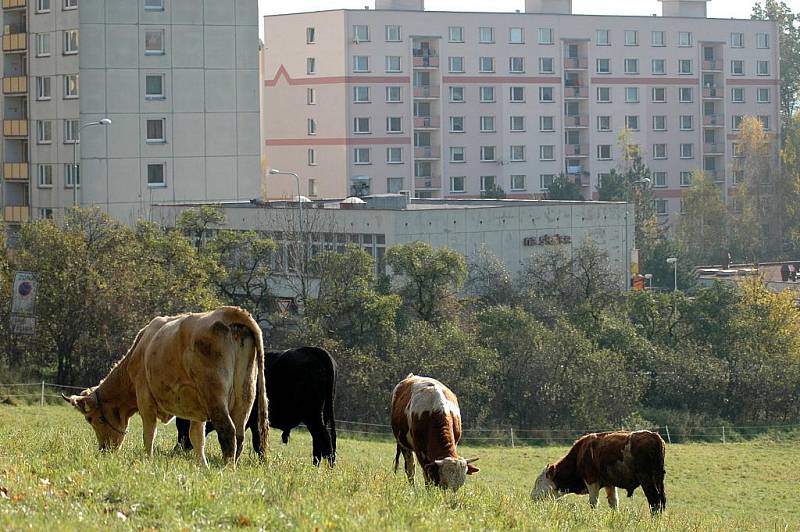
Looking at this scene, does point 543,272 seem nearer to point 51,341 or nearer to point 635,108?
point 51,341

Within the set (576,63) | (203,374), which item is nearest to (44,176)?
(576,63)

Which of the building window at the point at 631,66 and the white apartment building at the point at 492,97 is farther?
the building window at the point at 631,66

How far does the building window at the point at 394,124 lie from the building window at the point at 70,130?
34.8 metres

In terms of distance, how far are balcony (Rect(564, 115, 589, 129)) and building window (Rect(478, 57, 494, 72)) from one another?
23.5 feet

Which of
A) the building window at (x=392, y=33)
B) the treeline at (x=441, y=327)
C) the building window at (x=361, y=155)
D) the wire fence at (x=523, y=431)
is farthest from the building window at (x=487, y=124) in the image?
the wire fence at (x=523, y=431)

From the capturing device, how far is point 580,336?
51906 mm

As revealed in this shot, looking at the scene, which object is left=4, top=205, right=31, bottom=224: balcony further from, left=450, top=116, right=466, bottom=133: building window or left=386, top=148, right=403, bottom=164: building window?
left=450, top=116, right=466, bottom=133: building window

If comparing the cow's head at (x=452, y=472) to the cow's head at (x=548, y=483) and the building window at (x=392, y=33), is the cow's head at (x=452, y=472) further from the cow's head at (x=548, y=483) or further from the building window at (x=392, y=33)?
the building window at (x=392, y=33)

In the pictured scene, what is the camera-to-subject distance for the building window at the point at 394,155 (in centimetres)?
10475

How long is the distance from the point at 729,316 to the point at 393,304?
14245 millimetres

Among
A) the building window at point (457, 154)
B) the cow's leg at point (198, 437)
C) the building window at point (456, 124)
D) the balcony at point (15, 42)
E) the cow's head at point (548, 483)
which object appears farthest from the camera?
the building window at point (456, 124)

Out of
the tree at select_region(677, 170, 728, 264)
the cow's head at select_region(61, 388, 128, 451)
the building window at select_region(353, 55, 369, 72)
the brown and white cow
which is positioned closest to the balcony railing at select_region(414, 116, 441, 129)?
the building window at select_region(353, 55, 369, 72)

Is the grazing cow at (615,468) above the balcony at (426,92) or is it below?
below

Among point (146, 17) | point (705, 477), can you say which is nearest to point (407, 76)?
point (146, 17)
